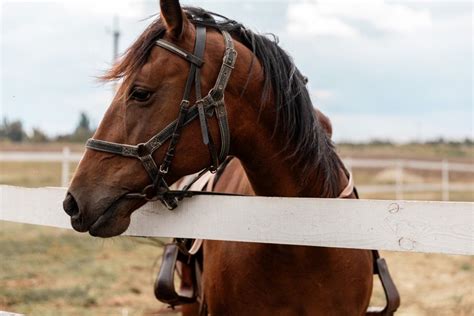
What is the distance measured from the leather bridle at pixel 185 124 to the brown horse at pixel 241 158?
0.06ft

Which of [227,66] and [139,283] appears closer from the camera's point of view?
[227,66]

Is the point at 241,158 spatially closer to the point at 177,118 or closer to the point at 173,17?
the point at 177,118

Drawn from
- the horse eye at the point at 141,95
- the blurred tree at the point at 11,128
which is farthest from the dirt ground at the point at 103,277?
the horse eye at the point at 141,95

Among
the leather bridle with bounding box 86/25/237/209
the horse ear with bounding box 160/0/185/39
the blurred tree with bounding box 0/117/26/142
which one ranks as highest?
the horse ear with bounding box 160/0/185/39

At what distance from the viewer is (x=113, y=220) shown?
97.3 inches

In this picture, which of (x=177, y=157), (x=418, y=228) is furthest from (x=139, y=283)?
(x=418, y=228)

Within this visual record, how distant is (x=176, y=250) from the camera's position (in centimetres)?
399

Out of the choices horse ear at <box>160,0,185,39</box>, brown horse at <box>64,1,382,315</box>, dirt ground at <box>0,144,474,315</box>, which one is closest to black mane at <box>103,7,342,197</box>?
brown horse at <box>64,1,382,315</box>

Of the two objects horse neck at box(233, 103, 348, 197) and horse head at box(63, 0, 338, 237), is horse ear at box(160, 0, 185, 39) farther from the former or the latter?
horse neck at box(233, 103, 348, 197)

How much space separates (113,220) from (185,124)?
0.48m

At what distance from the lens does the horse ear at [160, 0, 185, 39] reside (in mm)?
2504

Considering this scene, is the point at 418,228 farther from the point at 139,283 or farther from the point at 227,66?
the point at 139,283

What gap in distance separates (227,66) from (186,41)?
200mm

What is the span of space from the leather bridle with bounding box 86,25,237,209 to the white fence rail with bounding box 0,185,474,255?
0.18 m
